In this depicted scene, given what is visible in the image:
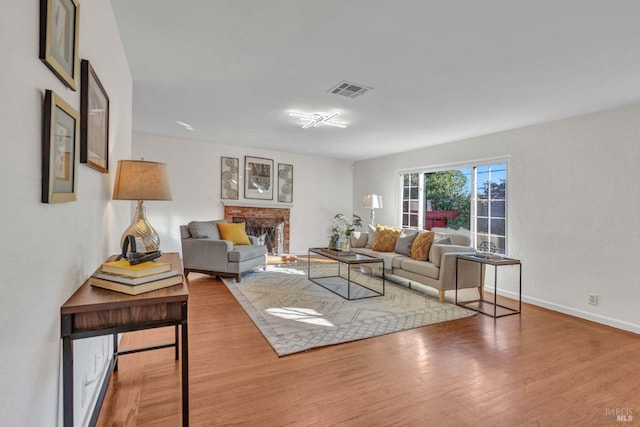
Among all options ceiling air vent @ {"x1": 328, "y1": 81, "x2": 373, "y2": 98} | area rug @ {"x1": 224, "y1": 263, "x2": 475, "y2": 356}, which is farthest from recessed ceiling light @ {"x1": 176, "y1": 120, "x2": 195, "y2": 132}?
ceiling air vent @ {"x1": 328, "y1": 81, "x2": 373, "y2": 98}

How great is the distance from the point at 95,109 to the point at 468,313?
3.85 m

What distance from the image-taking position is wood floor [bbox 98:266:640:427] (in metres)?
1.79

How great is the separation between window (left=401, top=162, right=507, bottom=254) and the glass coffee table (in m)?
1.56

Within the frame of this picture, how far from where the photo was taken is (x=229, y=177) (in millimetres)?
6359

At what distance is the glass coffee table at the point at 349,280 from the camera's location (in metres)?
4.08

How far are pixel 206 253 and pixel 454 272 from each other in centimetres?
348

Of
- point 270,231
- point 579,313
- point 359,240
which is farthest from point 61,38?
point 270,231

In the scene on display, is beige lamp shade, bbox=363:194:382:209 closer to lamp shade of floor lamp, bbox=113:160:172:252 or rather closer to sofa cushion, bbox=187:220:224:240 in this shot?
sofa cushion, bbox=187:220:224:240

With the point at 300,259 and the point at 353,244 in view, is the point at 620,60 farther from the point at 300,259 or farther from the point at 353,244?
the point at 300,259

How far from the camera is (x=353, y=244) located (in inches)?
229

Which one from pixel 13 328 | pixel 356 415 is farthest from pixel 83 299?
pixel 356 415

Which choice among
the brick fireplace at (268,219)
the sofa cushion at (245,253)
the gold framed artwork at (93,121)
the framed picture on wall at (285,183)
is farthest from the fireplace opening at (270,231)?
the gold framed artwork at (93,121)

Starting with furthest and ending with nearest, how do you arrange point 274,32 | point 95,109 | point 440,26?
point 274,32 → point 440,26 → point 95,109

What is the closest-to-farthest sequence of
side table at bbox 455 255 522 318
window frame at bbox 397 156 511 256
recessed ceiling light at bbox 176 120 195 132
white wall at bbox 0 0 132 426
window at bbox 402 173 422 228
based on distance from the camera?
white wall at bbox 0 0 132 426 → side table at bbox 455 255 522 318 → window frame at bbox 397 156 511 256 → recessed ceiling light at bbox 176 120 195 132 → window at bbox 402 173 422 228
